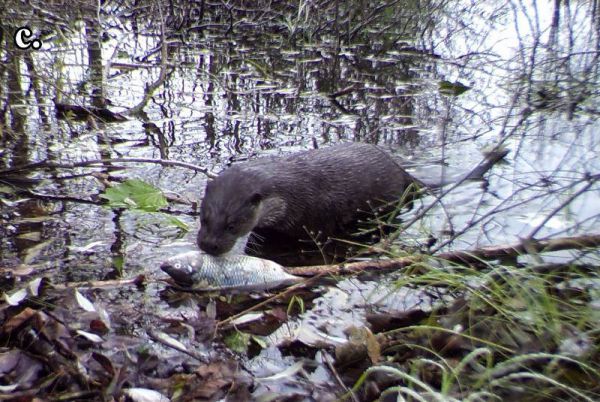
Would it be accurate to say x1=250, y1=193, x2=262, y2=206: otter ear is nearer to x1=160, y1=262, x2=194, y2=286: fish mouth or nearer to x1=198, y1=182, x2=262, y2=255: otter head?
x1=198, y1=182, x2=262, y2=255: otter head

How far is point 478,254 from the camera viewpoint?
9.59 ft

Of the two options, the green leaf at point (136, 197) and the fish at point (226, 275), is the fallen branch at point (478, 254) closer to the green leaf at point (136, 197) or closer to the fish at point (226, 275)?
the fish at point (226, 275)

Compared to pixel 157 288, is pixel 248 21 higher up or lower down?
higher up

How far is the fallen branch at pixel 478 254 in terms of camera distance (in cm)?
273

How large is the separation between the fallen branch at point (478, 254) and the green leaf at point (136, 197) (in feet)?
2.99

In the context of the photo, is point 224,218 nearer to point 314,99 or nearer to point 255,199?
point 255,199

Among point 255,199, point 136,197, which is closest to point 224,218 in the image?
point 255,199

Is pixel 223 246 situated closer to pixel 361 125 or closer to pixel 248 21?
pixel 361 125

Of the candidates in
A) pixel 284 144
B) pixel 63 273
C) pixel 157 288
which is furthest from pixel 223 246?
pixel 284 144

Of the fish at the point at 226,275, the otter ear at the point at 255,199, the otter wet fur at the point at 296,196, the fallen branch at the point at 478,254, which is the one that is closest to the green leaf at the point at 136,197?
the otter wet fur at the point at 296,196

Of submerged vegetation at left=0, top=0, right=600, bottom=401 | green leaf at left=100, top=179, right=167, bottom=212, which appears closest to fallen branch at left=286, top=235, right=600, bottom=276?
submerged vegetation at left=0, top=0, right=600, bottom=401

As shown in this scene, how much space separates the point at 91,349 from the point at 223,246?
102cm

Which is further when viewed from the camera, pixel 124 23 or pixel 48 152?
pixel 124 23

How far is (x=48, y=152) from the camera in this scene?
4.70 metres
